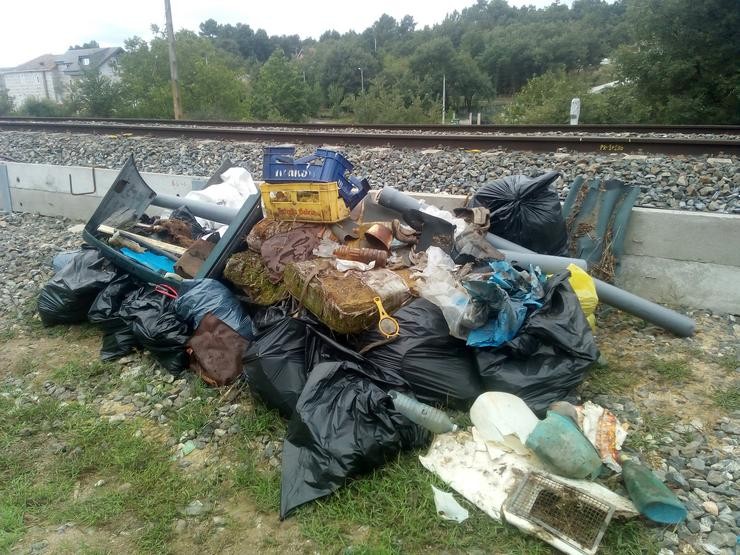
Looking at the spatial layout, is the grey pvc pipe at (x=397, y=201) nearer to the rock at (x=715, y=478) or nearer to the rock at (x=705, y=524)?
the rock at (x=715, y=478)

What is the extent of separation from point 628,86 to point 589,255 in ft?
53.3

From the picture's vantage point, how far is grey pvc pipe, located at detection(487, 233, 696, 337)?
3.29 metres

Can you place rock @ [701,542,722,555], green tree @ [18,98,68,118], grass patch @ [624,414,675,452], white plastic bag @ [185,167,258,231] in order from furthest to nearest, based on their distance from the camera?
green tree @ [18,98,68,118] → white plastic bag @ [185,167,258,231] → grass patch @ [624,414,675,452] → rock @ [701,542,722,555]

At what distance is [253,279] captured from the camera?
3.41 metres

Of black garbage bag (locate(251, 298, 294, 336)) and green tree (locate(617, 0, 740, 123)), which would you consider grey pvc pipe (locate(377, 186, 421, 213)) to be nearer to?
black garbage bag (locate(251, 298, 294, 336))

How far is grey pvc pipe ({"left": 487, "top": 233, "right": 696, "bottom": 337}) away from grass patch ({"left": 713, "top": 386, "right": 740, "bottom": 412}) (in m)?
0.57

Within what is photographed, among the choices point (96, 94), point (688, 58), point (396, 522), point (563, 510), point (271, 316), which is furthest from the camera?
point (96, 94)

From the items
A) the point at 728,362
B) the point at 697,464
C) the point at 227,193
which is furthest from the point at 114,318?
the point at 728,362

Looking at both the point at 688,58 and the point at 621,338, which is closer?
the point at 621,338

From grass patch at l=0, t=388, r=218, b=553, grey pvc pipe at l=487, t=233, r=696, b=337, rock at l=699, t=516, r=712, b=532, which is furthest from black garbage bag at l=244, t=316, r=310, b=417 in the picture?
grey pvc pipe at l=487, t=233, r=696, b=337

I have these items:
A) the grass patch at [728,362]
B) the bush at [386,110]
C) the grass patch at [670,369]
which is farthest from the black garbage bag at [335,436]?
the bush at [386,110]

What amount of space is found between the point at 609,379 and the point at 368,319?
146cm

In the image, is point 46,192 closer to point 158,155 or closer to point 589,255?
point 158,155

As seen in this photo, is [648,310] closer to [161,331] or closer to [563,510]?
[563,510]
